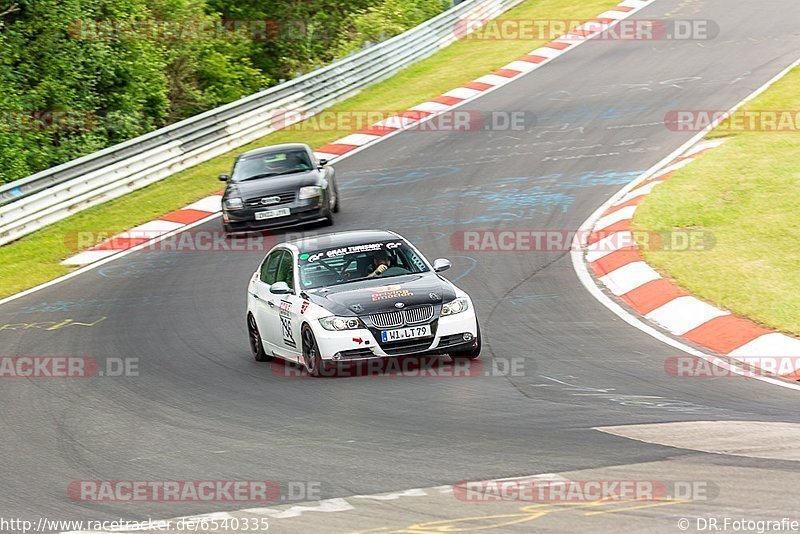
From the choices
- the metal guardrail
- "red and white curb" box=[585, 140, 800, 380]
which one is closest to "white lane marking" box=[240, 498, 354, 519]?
"red and white curb" box=[585, 140, 800, 380]


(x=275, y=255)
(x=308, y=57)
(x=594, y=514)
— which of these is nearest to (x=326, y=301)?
(x=275, y=255)

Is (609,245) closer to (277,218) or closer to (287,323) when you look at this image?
(287,323)

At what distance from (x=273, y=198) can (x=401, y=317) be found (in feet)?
32.3

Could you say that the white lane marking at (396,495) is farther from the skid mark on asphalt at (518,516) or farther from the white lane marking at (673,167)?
the white lane marking at (673,167)

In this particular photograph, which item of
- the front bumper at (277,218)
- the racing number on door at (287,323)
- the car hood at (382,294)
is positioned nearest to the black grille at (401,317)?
the car hood at (382,294)

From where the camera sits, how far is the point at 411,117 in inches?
1148

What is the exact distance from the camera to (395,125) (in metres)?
28.8

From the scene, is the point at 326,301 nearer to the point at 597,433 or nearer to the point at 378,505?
the point at 597,433

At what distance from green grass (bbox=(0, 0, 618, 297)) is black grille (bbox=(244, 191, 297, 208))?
3130 millimetres

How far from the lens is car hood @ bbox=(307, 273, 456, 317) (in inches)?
482

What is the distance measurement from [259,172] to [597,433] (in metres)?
14.2

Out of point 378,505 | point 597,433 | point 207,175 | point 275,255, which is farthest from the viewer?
point 207,175

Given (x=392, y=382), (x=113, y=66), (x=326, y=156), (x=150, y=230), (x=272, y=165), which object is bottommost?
(x=150, y=230)

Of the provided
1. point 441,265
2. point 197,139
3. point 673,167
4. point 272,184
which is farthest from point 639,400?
point 197,139
